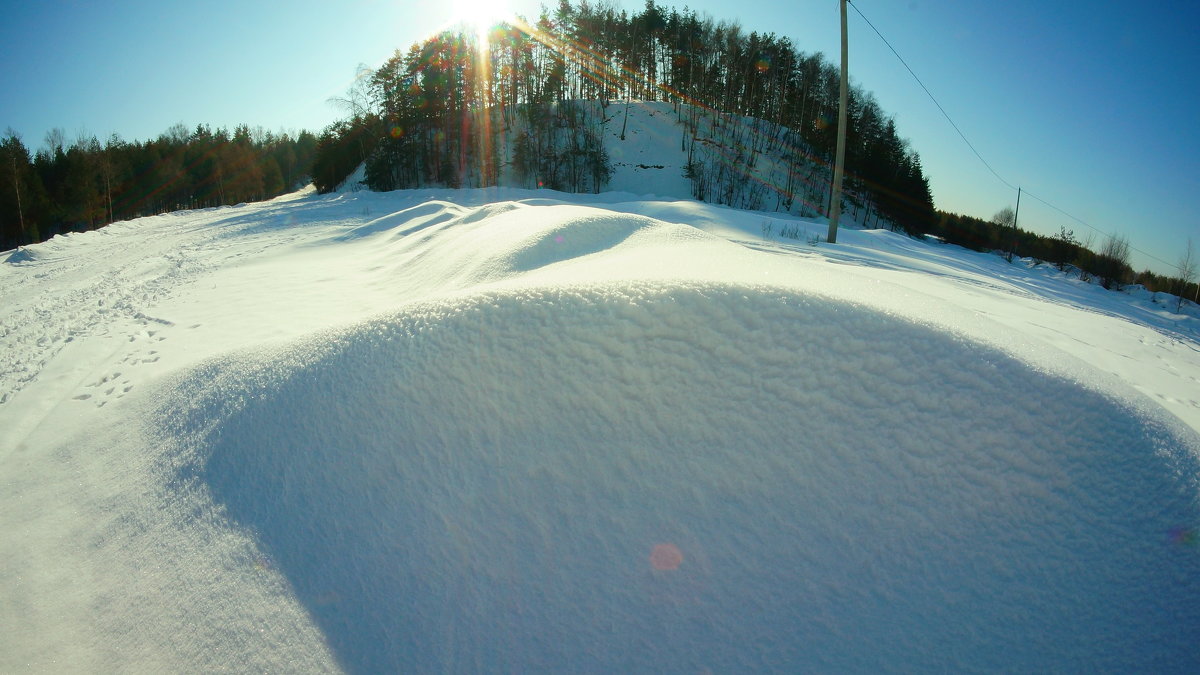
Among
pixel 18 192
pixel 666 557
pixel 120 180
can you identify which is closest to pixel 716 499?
pixel 666 557

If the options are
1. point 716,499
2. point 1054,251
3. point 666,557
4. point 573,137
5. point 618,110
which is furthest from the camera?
point 618,110

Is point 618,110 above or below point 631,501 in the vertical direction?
above

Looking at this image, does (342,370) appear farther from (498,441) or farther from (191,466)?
(498,441)

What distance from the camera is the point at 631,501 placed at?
1590 mm

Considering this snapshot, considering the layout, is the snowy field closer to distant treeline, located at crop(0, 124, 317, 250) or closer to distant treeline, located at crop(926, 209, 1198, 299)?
distant treeline, located at crop(926, 209, 1198, 299)

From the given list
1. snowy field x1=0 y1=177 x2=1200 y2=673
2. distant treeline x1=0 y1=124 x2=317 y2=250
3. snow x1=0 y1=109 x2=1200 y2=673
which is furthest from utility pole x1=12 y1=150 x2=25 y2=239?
snow x1=0 y1=109 x2=1200 y2=673

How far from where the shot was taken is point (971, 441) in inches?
59.6

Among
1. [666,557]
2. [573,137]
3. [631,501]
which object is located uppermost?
[573,137]

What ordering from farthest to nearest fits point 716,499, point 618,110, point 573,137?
point 618,110 → point 573,137 → point 716,499

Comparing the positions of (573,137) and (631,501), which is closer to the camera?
(631,501)

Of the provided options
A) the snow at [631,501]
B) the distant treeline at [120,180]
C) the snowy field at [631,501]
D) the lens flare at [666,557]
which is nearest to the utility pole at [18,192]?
the distant treeline at [120,180]

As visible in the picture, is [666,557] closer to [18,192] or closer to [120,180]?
[18,192]

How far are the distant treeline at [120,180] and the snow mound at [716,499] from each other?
41115 mm

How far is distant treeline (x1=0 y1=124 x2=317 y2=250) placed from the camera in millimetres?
28031
